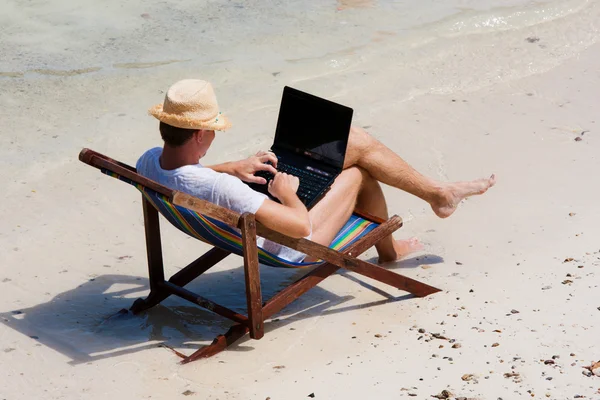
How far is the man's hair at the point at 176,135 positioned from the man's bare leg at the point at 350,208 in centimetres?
86

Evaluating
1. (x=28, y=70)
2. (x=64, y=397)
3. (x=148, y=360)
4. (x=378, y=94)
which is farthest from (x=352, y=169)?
(x=28, y=70)

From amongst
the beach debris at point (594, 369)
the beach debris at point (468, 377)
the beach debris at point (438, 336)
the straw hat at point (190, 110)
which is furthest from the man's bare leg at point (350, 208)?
the beach debris at point (594, 369)

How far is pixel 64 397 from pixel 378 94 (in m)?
4.13

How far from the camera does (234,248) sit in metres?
4.30

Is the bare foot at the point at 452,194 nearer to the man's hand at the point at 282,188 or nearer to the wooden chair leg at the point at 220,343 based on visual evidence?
the man's hand at the point at 282,188

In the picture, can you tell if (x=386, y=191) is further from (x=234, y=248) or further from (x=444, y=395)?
(x=444, y=395)

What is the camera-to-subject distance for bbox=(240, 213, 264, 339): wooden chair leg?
13.0 feet

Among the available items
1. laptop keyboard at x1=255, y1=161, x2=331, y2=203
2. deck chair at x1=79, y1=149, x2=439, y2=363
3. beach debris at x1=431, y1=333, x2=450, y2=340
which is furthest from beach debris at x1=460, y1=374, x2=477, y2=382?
laptop keyboard at x1=255, y1=161, x2=331, y2=203

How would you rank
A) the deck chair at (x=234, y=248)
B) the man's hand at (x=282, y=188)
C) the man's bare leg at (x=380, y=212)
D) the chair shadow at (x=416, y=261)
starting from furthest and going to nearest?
the chair shadow at (x=416, y=261), the man's bare leg at (x=380, y=212), the man's hand at (x=282, y=188), the deck chair at (x=234, y=248)

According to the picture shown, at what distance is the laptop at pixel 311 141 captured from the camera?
465cm

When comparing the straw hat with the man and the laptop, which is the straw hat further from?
A: the laptop

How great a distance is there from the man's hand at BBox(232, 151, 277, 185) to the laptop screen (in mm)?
293

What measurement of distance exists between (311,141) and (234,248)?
2.55ft

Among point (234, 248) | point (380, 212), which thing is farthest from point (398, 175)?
point (234, 248)
